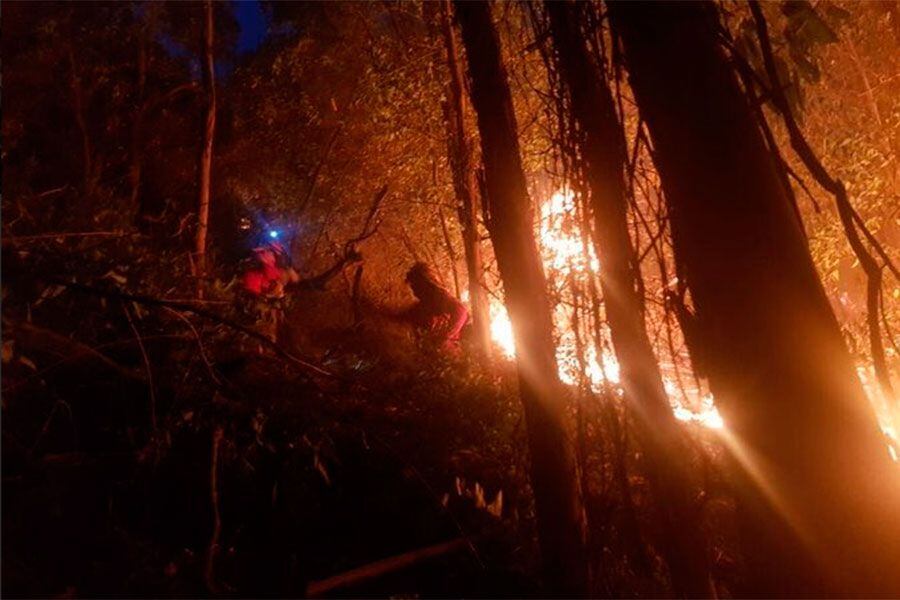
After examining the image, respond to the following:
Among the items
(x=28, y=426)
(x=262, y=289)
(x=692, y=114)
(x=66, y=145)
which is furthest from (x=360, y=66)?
(x=692, y=114)

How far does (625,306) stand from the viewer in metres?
2.89

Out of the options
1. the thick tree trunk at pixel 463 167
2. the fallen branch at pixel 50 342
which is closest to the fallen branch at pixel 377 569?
the fallen branch at pixel 50 342

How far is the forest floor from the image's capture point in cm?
379

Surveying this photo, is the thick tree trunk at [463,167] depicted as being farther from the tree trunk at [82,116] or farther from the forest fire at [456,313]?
the tree trunk at [82,116]

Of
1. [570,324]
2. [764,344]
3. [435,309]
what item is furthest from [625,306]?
[435,309]

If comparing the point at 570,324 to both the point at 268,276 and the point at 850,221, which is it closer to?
the point at 850,221

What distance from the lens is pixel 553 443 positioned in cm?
343

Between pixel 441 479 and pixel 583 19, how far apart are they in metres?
4.18

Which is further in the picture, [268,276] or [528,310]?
[268,276]

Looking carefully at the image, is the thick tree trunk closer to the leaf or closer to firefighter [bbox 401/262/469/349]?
firefighter [bbox 401/262/469/349]

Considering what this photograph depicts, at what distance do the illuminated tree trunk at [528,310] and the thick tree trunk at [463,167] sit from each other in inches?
185

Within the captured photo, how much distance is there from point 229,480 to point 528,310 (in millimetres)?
3017

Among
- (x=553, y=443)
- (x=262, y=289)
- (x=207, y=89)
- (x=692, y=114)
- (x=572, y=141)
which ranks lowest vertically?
(x=553, y=443)

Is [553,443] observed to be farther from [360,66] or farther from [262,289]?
[360,66]
